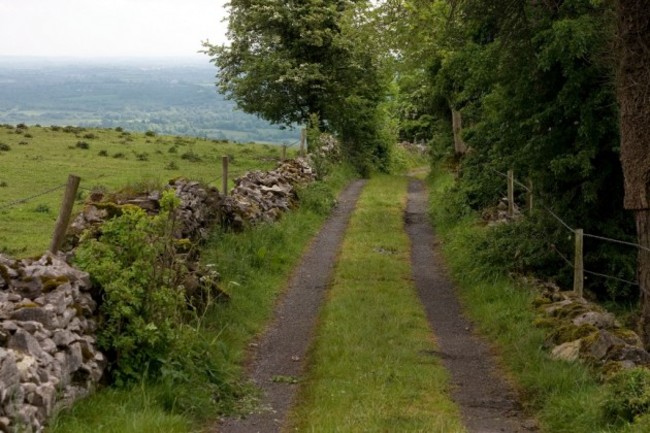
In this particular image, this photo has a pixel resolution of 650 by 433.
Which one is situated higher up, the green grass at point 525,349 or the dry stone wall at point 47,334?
the dry stone wall at point 47,334

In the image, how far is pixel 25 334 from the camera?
8289 millimetres

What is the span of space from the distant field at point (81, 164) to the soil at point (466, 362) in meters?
6.42

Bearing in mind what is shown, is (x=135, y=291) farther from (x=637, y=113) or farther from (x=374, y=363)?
(x=637, y=113)

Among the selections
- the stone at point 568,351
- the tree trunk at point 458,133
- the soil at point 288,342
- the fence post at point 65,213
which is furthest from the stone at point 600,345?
the tree trunk at point 458,133

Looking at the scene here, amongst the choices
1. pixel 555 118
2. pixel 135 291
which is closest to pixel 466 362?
pixel 135 291

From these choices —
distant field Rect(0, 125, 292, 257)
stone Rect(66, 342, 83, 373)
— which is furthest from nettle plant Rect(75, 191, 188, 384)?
distant field Rect(0, 125, 292, 257)

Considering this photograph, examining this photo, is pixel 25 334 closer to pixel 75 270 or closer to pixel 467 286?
pixel 75 270

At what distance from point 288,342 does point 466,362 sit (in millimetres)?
3064

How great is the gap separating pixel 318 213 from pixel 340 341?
14.1m

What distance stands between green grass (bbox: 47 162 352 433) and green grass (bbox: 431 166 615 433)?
3.80 m

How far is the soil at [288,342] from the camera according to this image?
31.9 feet

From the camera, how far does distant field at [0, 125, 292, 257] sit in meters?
19.7

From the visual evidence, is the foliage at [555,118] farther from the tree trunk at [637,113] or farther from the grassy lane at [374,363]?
the grassy lane at [374,363]

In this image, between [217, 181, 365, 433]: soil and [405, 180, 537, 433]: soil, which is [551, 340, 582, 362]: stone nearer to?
[405, 180, 537, 433]: soil
